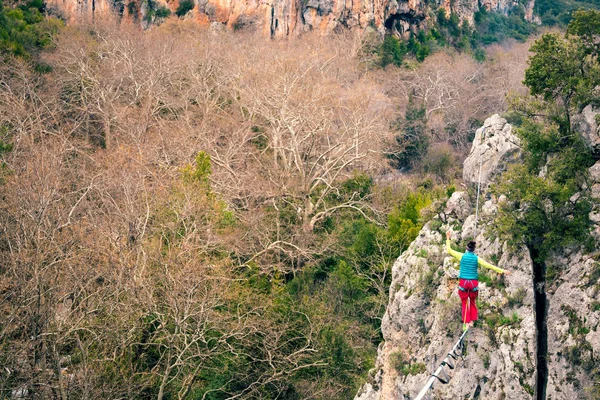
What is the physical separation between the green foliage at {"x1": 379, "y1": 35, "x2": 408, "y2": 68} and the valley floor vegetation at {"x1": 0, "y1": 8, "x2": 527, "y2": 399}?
1145 cm

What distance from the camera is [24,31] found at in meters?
45.9

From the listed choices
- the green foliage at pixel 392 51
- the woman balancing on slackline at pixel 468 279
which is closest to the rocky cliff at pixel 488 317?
the woman balancing on slackline at pixel 468 279

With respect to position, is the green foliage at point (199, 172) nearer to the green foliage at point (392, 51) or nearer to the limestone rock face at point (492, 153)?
the limestone rock face at point (492, 153)

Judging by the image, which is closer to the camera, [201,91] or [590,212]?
[590,212]

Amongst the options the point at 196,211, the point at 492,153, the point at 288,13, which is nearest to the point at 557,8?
the point at 288,13

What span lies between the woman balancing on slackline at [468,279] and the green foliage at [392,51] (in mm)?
48041

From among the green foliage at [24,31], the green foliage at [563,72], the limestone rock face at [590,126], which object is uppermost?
the green foliage at [563,72]

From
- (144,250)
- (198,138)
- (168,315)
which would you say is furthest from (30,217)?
(198,138)

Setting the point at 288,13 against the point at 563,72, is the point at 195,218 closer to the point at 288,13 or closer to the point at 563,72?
the point at 563,72

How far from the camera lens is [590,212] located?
1630 centimetres

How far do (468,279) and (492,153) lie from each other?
19.8 ft

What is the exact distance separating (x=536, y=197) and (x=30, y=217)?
15.2 m

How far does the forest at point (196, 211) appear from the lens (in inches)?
859

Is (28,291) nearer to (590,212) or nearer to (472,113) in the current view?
(590,212)
